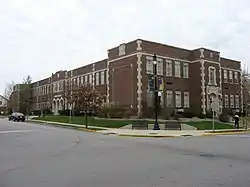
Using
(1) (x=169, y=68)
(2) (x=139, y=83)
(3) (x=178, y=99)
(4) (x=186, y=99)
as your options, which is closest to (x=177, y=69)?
(1) (x=169, y=68)

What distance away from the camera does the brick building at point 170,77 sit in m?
47.8

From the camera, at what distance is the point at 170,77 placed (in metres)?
51.8

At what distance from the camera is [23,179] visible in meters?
8.88

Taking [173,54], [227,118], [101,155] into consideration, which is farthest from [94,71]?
[101,155]

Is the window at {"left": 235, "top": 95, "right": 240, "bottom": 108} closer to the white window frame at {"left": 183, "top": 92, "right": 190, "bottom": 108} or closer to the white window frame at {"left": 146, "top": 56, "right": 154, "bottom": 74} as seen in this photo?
the white window frame at {"left": 183, "top": 92, "right": 190, "bottom": 108}

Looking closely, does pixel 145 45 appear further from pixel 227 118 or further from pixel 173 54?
pixel 227 118

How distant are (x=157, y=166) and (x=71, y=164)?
2.76 metres

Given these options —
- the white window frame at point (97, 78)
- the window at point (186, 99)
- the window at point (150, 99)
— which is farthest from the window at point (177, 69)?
the white window frame at point (97, 78)

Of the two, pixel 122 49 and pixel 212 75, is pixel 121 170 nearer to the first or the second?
pixel 122 49

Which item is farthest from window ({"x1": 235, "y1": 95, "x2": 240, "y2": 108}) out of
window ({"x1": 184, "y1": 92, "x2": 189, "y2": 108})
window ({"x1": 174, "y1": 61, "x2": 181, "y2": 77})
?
window ({"x1": 174, "y1": 61, "x2": 181, "y2": 77})

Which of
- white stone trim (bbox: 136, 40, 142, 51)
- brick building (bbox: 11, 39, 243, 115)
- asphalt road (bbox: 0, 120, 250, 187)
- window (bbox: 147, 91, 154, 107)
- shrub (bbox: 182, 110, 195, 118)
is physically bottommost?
asphalt road (bbox: 0, 120, 250, 187)

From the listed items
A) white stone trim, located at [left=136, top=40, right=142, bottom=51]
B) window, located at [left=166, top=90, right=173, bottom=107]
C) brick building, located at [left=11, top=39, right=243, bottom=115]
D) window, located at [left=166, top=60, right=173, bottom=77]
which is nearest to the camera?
white stone trim, located at [left=136, top=40, right=142, bottom=51]

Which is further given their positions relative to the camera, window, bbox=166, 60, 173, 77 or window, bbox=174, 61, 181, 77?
window, bbox=174, 61, 181, 77

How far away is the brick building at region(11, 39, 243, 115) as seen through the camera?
47.8 m
